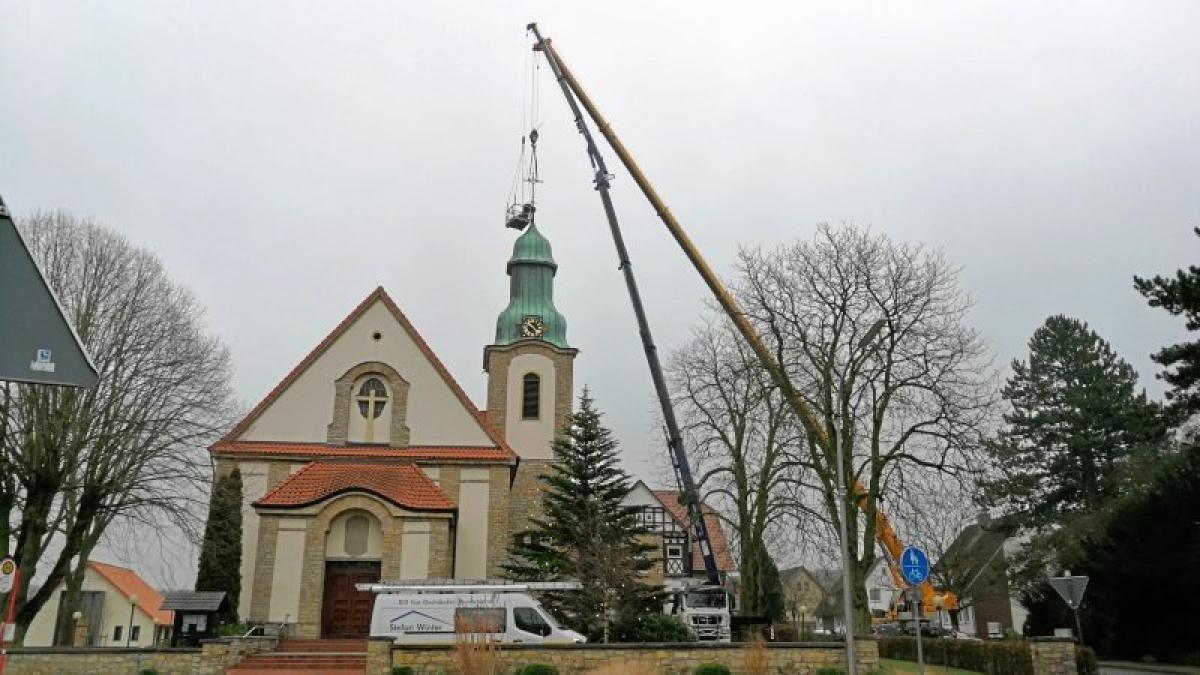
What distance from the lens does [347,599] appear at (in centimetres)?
2992

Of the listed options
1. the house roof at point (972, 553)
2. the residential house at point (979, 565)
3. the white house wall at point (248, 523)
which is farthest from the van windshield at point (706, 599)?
the house roof at point (972, 553)

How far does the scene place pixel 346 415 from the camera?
1346 inches

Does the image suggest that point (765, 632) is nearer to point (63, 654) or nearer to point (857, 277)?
point (857, 277)

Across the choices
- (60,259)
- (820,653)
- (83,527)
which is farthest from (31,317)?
(83,527)

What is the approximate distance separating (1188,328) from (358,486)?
82.9 ft

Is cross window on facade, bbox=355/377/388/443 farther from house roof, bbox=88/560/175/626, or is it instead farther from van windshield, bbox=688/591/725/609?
house roof, bbox=88/560/175/626

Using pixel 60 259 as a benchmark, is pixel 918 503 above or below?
below

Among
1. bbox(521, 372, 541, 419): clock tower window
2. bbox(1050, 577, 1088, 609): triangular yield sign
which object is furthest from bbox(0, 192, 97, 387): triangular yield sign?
bbox(521, 372, 541, 419): clock tower window

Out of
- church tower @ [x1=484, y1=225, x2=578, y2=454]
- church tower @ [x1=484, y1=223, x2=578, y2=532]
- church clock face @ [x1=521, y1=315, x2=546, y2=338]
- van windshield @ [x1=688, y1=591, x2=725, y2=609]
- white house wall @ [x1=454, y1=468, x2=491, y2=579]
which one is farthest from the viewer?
church clock face @ [x1=521, y1=315, x2=546, y2=338]

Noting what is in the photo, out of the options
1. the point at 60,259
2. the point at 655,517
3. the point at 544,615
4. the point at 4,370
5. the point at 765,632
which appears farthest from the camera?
the point at 655,517

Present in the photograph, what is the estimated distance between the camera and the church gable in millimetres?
33969

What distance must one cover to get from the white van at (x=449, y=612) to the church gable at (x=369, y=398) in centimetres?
1110

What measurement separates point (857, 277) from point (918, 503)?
710 cm

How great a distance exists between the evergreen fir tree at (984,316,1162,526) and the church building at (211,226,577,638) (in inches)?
1095
